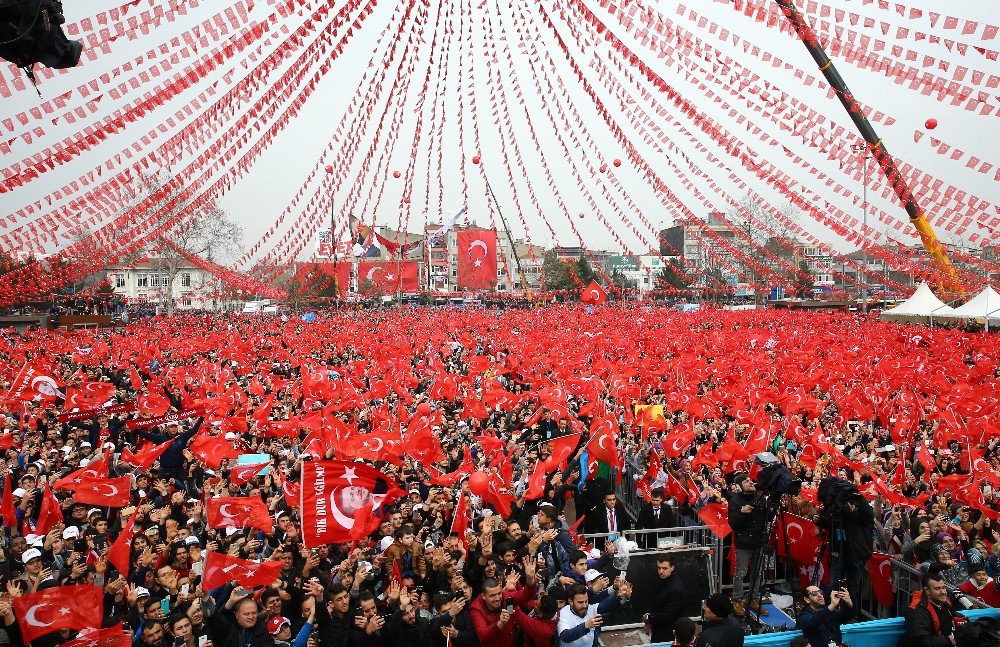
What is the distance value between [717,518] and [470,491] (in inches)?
107

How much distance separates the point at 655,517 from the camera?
8.54 m

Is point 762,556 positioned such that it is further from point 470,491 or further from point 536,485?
point 470,491

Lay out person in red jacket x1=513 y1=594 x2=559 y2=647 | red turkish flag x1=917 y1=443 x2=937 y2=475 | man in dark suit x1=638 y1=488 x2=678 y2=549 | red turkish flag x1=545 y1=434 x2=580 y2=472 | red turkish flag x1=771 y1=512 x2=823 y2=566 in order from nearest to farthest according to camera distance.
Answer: person in red jacket x1=513 y1=594 x2=559 y2=647, red turkish flag x1=771 y1=512 x2=823 y2=566, man in dark suit x1=638 y1=488 x2=678 y2=549, red turkish flag x1=545 y1=434 x2=580 y2=472, red turkish flag x1=917 y1=443 x2=937 y2=475

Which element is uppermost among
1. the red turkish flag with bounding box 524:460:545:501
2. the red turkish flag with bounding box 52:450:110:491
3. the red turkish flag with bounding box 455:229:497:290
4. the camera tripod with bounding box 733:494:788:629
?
the red turkish flag with bounding box 455:229:497:290

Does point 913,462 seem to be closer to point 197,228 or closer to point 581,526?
point 581,526

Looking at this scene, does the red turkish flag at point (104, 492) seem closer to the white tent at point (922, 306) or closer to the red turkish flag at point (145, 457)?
the red turkish flag at point (145, 457)

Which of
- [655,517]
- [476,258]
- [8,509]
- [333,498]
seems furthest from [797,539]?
[476,258]

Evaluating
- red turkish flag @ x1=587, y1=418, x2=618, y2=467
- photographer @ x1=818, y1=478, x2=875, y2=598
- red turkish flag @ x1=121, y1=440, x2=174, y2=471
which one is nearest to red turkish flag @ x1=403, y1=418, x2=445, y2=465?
red turkish flag @ x1=587, y1=418, x2=618, y2=467

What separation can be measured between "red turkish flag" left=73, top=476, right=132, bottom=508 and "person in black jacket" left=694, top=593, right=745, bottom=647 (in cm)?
677

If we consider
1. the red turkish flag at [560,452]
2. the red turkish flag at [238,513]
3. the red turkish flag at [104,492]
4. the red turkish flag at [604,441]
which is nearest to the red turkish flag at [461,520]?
the red turkish flag at [238,513]

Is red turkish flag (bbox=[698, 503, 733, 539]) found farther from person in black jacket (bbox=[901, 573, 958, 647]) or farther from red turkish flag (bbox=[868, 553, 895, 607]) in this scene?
person in black jacket (bbox=[901, 573, 958, 647])

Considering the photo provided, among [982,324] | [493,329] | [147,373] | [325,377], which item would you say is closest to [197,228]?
[493,329]

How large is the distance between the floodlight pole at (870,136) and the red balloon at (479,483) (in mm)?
9180

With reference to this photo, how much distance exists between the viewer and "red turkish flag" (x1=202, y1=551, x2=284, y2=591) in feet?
19.8
